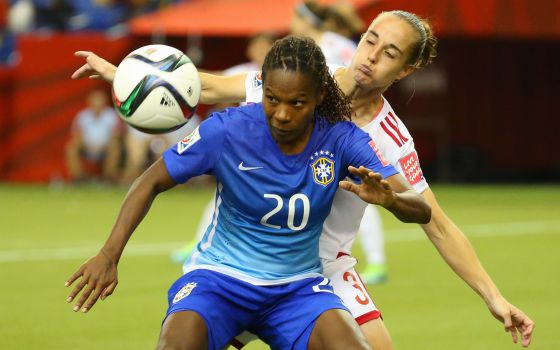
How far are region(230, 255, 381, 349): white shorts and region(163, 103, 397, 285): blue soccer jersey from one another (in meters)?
0.46

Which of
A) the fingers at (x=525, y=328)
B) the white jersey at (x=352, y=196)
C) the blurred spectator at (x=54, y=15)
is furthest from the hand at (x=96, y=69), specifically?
the blurred spectator at (x=54, y=15)

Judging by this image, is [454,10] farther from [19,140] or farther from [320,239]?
[320,239]

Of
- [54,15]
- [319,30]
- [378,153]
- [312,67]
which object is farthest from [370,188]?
[54,15]

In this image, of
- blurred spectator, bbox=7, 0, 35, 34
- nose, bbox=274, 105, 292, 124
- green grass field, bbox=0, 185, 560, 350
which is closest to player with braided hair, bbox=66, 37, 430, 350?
nose, bbox=274, 105, 292, 124

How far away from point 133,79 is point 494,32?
16.3 m

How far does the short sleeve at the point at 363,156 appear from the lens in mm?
5309

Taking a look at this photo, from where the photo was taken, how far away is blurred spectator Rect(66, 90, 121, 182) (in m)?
21.4

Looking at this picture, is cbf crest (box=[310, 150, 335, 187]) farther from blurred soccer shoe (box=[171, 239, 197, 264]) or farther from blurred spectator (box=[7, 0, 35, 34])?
blurred spectator (box=[7, 0, 35, 34])

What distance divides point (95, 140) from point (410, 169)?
53.2 ft

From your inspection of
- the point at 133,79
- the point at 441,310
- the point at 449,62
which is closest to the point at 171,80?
the point at 133,79

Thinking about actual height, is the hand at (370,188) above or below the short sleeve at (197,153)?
above

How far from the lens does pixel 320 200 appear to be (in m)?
5.35

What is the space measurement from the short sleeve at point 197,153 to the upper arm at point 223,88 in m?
0.69

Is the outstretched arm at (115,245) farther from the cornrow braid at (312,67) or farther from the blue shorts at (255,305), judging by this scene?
the cornrow braid at (312,67)
